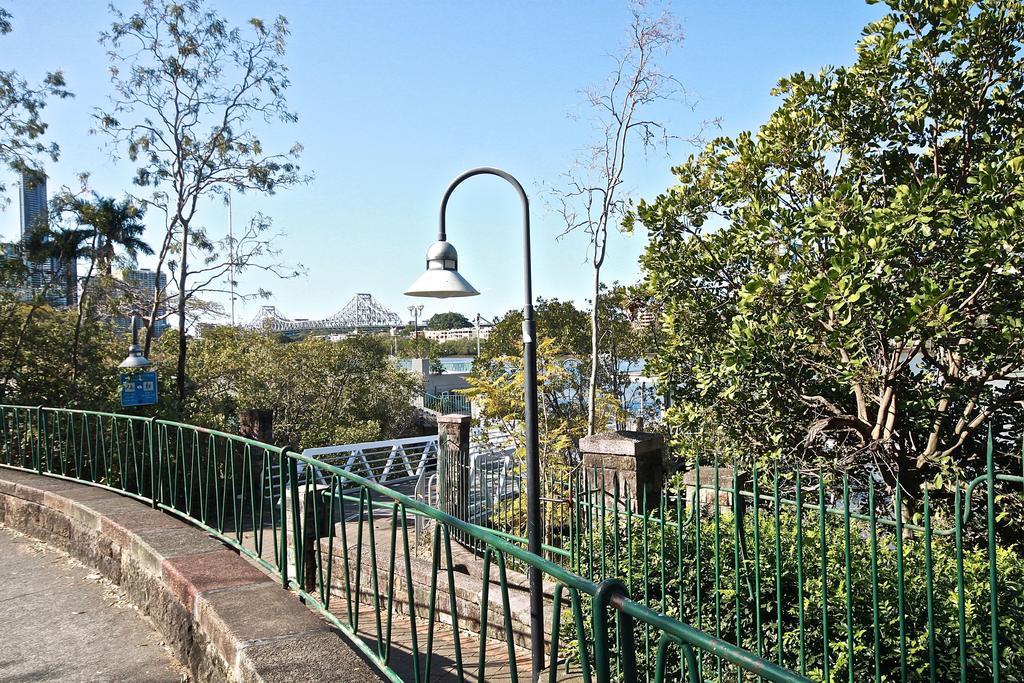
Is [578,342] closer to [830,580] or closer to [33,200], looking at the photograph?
[33,200]

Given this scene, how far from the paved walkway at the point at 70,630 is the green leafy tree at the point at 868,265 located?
482 cm

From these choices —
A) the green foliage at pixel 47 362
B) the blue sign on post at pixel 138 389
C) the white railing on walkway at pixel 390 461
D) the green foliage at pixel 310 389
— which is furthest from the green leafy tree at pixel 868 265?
the green foliage at pixel 310 389

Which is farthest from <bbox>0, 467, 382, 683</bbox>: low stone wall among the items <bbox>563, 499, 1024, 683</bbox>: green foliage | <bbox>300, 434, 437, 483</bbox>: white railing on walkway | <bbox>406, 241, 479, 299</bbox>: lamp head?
<bbox>300, 434, 437, 483</bbox>: white railing on walkway

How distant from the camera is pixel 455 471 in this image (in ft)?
31.5

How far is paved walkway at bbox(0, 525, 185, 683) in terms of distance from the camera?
347 cm

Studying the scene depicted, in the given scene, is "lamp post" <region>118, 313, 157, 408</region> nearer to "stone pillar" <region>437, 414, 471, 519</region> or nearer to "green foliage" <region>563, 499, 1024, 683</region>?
"stone pillar" <region>437, 414, 471, 519</region>

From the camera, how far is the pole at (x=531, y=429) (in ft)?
17.2

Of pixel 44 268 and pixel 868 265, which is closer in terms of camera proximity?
pixel 868 265

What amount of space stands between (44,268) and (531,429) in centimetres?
1383

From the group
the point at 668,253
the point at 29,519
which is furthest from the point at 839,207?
the point at 29,519

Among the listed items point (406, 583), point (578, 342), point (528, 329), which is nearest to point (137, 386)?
point (578, 342)

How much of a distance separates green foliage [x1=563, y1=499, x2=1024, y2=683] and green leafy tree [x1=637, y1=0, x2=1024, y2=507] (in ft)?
5.62

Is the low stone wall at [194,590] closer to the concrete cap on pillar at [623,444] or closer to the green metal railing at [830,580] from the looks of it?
the green metal railing at [830,580]

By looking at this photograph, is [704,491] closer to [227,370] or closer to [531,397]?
[531,397]
